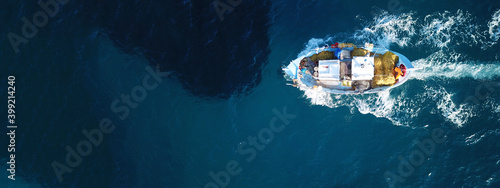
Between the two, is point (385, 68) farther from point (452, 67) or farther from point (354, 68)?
point (452, 67)

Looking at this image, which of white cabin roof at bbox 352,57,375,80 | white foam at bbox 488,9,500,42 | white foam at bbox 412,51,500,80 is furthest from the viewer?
white foam at bbox 412,51,500,80

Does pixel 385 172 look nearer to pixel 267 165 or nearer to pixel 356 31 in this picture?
pixel 267 165

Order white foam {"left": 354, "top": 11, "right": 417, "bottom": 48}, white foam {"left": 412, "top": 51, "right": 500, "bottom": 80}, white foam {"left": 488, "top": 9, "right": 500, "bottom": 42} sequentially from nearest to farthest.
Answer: white foam {"left": 488, "top": 9, "right": 500, "bottom": 42}
white foam {"left": 412, "top": 51, "right": 500, "bottom": 80}
white foam {"left": 354, "top": 11, "right": 417, "bottom": 48}

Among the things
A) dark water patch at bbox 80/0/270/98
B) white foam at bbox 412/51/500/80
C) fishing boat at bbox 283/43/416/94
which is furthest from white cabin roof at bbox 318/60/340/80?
white foam at bbox 412/51/500/80

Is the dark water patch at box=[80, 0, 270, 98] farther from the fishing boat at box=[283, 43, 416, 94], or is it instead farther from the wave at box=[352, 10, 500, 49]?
the wave at box=[352, 10, 500, 49]

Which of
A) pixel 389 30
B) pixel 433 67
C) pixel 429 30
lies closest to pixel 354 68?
pixel 389 30

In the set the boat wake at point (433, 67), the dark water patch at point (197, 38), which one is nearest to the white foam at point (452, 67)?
the boat wake at point (433, 67)

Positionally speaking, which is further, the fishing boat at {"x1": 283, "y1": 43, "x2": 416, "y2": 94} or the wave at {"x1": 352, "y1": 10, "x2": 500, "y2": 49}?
the wave at {"x1": 352, "y1": 10, "x2": 500, "y2": 49}
